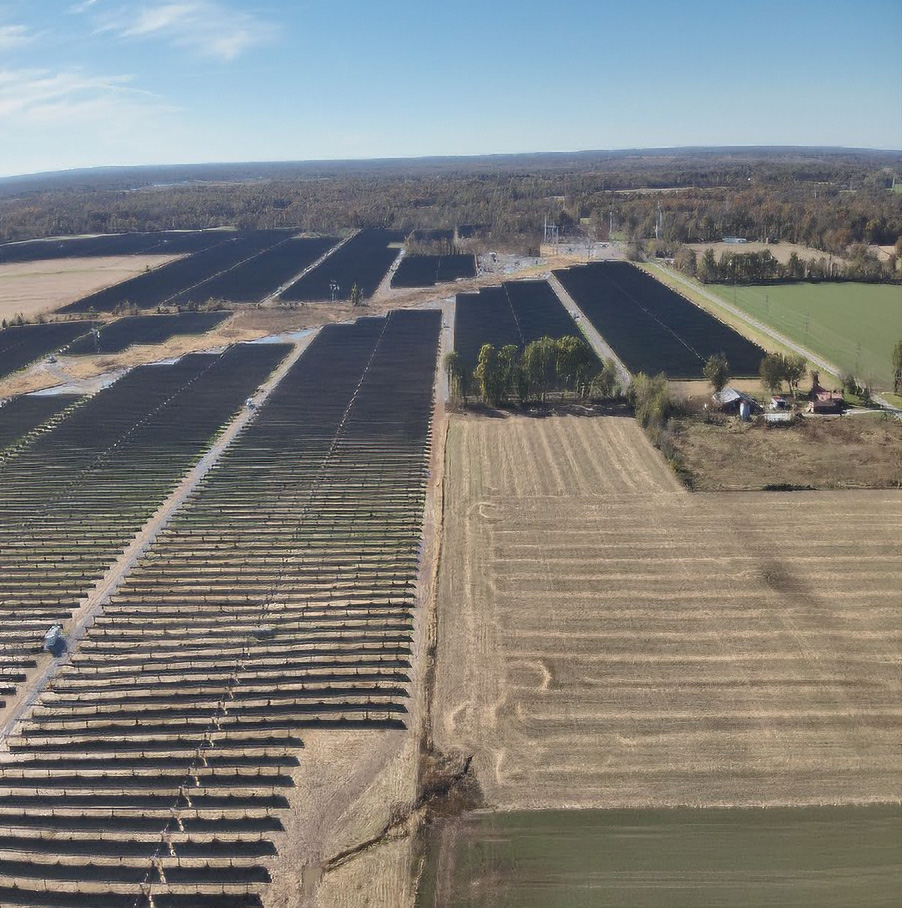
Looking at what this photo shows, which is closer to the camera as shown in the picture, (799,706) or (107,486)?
(799,706)

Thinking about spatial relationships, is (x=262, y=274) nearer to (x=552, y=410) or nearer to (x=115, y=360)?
(x=115, y=360)

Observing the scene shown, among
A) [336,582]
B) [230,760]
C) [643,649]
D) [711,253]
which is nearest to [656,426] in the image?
[643,649]

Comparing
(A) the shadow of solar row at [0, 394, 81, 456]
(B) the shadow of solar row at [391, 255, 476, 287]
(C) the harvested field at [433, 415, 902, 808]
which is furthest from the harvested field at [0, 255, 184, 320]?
(C) the harvested field at [433, 415, 902, 808]

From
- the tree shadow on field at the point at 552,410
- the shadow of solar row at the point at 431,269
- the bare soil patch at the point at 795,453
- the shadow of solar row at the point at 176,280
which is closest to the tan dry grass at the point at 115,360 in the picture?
the shadow of solar row at the point at 176,280

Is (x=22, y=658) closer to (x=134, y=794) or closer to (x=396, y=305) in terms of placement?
(x=134, y=794)

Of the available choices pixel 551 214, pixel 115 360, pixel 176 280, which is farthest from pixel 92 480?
pixel 551 214

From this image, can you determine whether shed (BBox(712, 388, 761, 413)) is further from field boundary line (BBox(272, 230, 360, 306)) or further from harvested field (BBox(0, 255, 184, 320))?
harvested field (BBox(0, 255, 184, 320))
